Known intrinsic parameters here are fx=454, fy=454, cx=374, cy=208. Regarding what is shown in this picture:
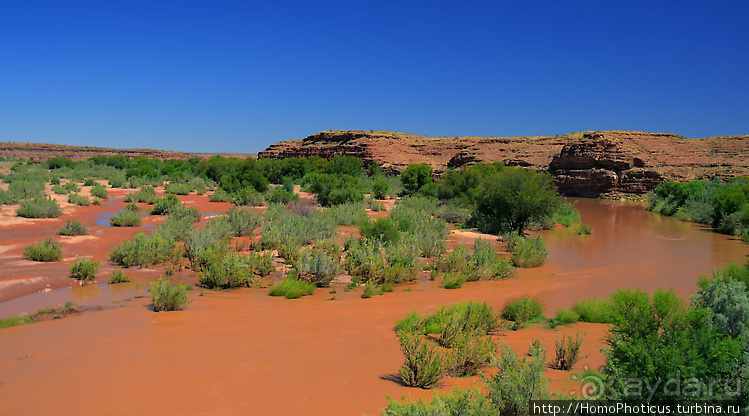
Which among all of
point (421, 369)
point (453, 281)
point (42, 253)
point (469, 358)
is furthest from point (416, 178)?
point (421, 369)

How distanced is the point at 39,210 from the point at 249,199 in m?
8.88

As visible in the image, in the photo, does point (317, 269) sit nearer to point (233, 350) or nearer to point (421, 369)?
point (233, 350)

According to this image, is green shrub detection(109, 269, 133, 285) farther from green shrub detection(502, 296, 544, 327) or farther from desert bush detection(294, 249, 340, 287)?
green shrub detection(502, 296, 544, 327)

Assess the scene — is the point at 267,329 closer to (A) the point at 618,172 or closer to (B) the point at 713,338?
(B) the point at 713,338

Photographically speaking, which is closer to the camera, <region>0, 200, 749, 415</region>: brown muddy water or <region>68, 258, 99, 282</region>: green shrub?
<region>0, 200, 749, 415</region>: brown muddy water

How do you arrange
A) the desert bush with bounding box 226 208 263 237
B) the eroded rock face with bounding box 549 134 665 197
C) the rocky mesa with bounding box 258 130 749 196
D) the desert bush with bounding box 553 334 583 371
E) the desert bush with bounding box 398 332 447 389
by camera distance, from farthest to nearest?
the rocky mesa with bounding box 258 130 749 196 < the eroded rock face with bounding box 549 134 665 197 < the desert bush with bounding box 226 208 263 237 < the desert bush with bounding box 553 334 583 371 < the desert bush with bounding box 398 332 447 389

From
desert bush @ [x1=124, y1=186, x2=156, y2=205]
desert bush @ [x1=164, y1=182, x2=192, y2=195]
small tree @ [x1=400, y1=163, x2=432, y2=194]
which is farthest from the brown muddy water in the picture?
small tree @ [x1=400, y1=163, x2=432, y2=194]

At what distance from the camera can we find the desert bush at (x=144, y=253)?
10.9 meters

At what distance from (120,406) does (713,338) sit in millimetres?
5314

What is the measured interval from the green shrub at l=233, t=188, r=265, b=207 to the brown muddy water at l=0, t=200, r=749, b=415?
14258 millimetres

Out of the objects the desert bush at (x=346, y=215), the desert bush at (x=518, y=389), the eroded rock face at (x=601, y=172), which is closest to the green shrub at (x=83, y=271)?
the desert bush at (x=346, y=215)

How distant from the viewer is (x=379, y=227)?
13359 mm

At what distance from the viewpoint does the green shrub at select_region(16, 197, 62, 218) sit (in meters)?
17.2

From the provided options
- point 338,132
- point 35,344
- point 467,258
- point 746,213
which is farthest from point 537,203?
point 338,132
